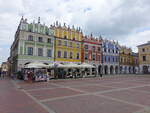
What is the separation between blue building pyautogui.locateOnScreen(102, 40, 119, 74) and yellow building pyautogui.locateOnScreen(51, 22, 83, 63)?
34.9 ft

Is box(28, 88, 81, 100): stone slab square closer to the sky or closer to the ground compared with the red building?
closer to the ground

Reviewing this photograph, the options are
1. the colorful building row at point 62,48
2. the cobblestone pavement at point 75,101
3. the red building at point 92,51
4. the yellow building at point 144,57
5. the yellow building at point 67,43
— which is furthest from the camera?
the yellow building at point 144,57

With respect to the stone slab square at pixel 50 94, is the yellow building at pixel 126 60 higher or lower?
higher

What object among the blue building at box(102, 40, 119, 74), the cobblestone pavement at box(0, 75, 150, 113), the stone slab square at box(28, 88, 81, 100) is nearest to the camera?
the cobblestone pavement at box(0, 75, 150, 113)

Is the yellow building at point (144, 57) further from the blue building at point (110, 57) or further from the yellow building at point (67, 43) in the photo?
the yellow building at point (67, 43)

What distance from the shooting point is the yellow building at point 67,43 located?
3267 centimetres

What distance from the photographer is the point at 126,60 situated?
51.2 m

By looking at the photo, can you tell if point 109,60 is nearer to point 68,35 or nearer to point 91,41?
point 91,41

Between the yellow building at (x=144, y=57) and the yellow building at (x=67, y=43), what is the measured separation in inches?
1006

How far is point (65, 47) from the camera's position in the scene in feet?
111

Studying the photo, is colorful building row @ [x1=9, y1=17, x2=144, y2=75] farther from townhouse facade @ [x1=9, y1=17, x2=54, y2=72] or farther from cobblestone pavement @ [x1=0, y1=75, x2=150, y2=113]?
cobblestone pavement @ [x1=0, y1=75, x2=150, y2=113]

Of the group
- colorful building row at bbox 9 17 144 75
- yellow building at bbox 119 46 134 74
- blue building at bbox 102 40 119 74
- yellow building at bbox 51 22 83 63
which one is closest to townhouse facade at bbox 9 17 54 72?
colorful building row at bbox 9 17 144 75

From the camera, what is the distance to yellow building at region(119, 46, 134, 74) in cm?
4931

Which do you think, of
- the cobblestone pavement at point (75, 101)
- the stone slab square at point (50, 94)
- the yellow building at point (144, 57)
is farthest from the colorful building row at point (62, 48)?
the cobblestone pavement at point (75, 101)
